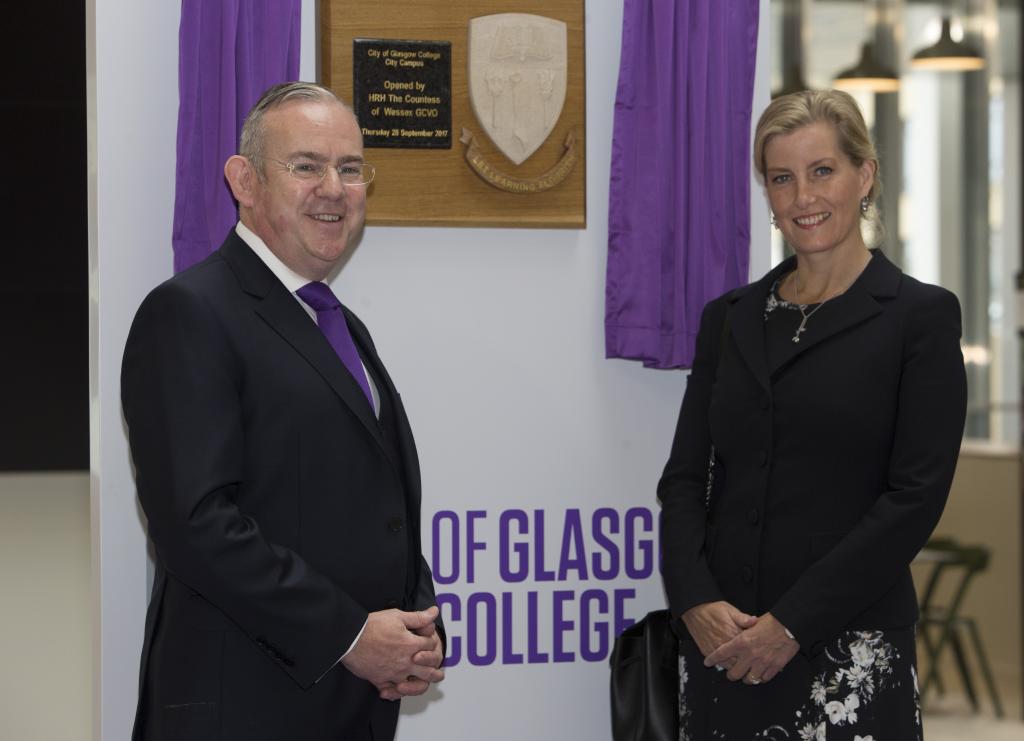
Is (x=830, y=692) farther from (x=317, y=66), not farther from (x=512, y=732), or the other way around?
(x=317, y=66)

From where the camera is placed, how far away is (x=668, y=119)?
3119 mm

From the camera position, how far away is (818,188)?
2.44 meters

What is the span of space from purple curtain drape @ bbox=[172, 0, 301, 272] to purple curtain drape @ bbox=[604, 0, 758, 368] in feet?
2.76

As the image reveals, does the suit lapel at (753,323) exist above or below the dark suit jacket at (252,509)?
above

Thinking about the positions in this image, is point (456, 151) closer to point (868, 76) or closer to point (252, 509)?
point (252, 509)

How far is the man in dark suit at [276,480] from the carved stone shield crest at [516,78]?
0.89m

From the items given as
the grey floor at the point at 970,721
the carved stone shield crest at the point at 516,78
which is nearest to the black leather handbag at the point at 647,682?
the carved stone shield crest at the point at 516,78

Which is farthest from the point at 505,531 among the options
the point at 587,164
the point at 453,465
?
the point at 587,164

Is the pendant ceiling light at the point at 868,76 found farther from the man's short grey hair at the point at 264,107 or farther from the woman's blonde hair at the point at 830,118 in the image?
the man's short grey hair at the point at 264,107

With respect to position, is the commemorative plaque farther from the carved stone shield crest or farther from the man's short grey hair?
the man's short grey hair

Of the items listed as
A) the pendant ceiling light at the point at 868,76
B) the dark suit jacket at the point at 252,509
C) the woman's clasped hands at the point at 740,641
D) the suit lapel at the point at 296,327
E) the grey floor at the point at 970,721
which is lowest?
the grey floor at the point at 970,721

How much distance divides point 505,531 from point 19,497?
21.2 ft

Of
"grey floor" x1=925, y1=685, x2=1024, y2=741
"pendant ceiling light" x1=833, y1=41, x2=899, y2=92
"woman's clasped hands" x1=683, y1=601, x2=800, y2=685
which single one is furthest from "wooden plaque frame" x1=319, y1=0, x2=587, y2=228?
"pendant ceiling light" x1=833, y1=41, x2=899, y2=92

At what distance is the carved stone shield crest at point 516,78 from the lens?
119 inches
